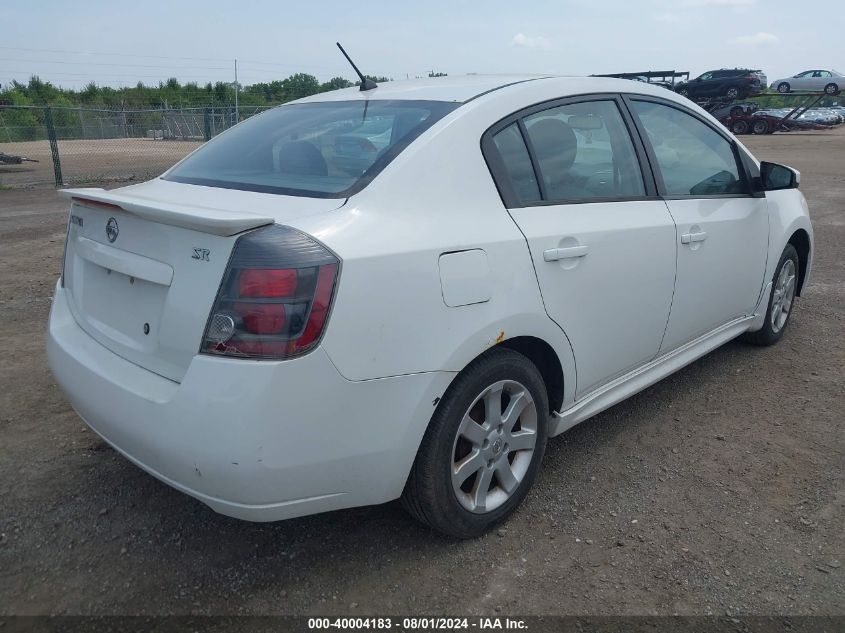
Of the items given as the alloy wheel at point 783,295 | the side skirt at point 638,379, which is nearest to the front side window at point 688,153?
the side skirt at point 638,379

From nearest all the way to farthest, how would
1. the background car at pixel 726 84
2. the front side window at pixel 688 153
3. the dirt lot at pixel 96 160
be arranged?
the front side window at pixel 688 153, the dirt lot at pixel 96 160, the background car at pixel 726 84

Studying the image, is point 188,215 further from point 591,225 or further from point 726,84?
point 726,84

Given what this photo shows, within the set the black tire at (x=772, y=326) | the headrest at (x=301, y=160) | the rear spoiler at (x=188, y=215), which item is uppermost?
the headrest at (x=301, y=160)

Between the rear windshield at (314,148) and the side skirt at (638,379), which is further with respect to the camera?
the side skirt at (638,379)

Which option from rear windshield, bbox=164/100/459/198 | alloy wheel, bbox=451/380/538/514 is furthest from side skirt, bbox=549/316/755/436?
rear windshield, bbox=164/100/459/198

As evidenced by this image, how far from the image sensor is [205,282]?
215 centimetres

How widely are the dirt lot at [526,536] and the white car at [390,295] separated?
0.27 m

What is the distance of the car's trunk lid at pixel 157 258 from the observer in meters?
2.16

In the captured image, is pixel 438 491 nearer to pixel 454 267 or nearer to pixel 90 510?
pixel 454 267

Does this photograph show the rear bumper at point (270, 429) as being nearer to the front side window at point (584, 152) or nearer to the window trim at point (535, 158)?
the window trim at point (535, 158)

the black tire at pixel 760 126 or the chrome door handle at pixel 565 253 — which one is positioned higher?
the black tire at pixel 760 126

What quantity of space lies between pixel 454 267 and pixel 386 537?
1.09 metres

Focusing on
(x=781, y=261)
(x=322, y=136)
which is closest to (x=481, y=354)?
(x=322, y=136)

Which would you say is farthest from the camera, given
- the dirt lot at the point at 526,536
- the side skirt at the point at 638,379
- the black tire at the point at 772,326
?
the black tire at the point at 772,326
